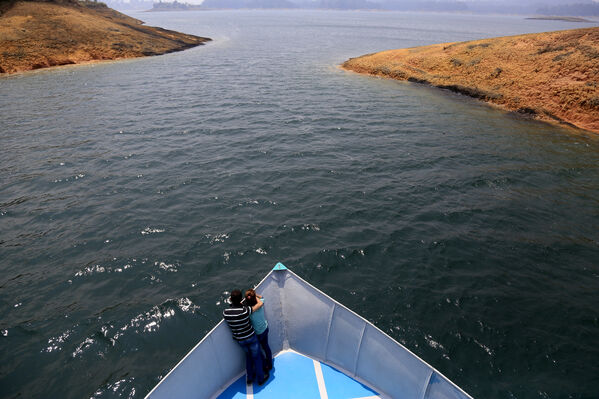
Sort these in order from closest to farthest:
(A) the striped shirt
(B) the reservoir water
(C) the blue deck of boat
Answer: (A) the striped shirt
(C) the blue deck of boat
(B) the reservoir water

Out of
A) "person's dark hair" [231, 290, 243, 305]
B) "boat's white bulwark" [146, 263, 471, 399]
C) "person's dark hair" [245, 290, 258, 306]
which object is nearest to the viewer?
"boat's white bulwark" [146, 263, 471, 399]

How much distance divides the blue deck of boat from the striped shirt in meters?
1.58

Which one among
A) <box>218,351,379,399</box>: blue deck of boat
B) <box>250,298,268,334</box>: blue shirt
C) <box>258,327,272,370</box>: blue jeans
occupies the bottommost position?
<box>218,351,379,399</box>: blue deck of boat

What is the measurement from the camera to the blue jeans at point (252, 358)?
26.2ft

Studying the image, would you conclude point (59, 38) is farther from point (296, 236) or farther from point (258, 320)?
point (258, 320)

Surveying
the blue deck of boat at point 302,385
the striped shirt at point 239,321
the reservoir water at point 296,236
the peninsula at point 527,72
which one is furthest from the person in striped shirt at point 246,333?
the peninsula at point 527,72

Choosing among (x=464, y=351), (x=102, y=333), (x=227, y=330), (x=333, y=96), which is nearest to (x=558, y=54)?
(x=333, y=96)

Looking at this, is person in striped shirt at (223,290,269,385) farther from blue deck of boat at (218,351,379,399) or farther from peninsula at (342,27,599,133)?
peninsula at (342,27,599,133)

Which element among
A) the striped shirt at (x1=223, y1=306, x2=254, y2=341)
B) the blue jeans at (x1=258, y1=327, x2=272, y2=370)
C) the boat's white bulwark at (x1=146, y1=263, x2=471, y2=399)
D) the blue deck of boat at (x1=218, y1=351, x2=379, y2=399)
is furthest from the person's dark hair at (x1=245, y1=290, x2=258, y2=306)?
the blue deck of boat at (x1=218, y1=351, x2=379, y2=399)

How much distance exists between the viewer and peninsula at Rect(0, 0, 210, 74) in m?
50.1

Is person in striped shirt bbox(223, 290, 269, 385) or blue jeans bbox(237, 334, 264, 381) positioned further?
blue jeans bbox(237, 334, 264, 381)

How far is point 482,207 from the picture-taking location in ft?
55.9

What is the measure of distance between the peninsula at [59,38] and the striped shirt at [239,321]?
200 ft

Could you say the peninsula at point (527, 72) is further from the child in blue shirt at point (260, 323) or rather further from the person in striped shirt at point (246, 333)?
the person in striped shirt at point (246, 333)
